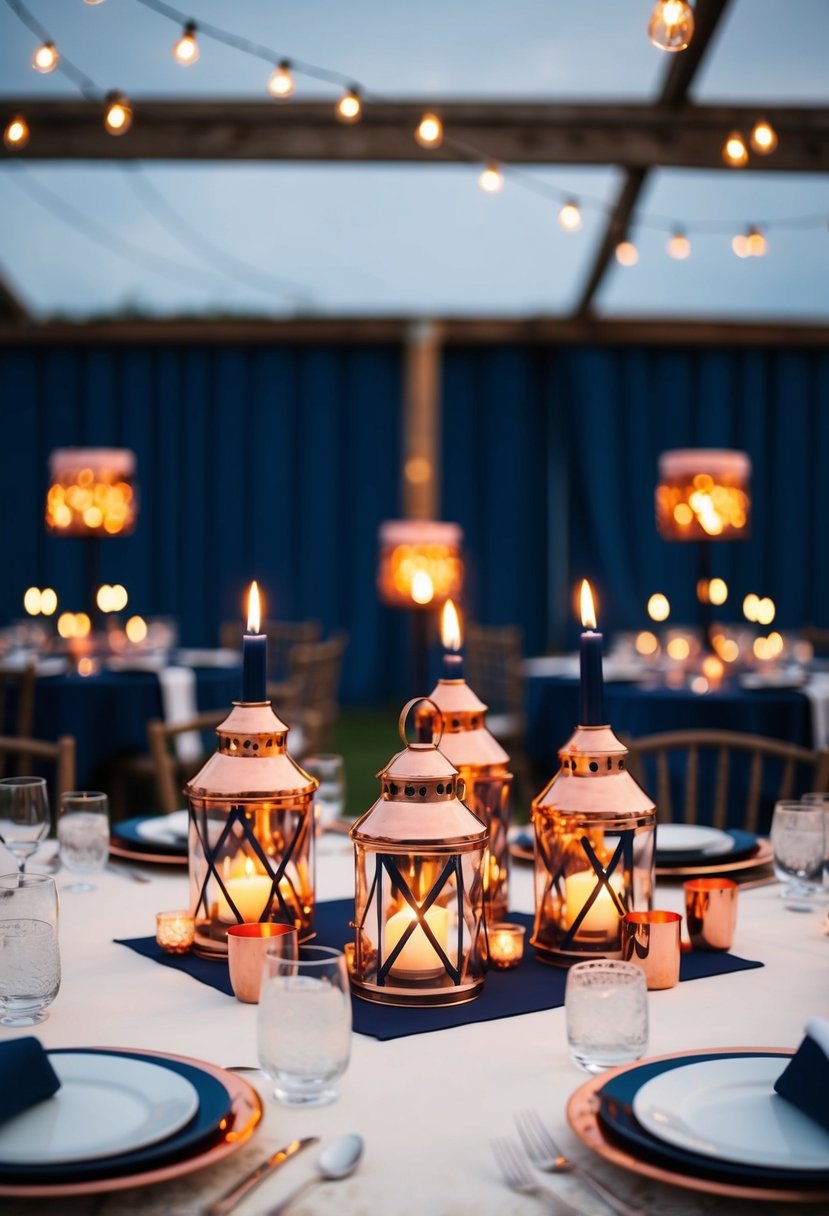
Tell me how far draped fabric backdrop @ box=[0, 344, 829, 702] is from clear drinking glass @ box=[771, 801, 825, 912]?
302 inches

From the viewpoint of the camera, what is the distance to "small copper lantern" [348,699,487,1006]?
1.21 meters

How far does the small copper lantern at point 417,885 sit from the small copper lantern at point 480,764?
0.23 meters

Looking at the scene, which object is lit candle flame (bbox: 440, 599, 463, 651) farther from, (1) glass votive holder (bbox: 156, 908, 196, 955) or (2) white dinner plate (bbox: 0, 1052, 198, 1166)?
(2) white dinner plate (bbox: 0, 1052, 198, 1166)

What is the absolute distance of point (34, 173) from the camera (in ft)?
26.7

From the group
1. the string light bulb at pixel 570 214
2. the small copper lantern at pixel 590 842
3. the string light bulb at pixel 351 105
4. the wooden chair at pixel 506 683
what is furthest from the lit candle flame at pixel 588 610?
the string light bulb at pixel 570 214

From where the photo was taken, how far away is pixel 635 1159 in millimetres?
896

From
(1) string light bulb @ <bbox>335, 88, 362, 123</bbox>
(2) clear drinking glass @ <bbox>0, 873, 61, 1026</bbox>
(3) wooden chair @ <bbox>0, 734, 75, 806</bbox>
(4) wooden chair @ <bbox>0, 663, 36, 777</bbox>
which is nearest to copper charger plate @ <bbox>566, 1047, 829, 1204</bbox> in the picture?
(2) clear drinking glass @ <bbox>0, 873, 61, 1026</bbox>

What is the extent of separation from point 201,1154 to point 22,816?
0.93 metres

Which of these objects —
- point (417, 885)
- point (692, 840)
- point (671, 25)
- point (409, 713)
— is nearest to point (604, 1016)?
point (417, 885)

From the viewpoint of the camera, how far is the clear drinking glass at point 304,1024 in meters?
0.97

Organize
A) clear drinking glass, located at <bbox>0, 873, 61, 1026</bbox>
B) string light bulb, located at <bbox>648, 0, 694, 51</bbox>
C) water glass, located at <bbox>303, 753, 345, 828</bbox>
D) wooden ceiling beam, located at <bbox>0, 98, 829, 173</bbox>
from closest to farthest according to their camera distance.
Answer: clear drinking glass, located at <bbox>0, 873, 61, 1026</bbox> → water glass, located at <bbox>303, 753, 345, 828</bbox> → string light bulb, located at <bbox>648, 0, 694, 51</bbox> → wooden ceiling beam, located at <bbox>0, 98, 829, 173</bbox>

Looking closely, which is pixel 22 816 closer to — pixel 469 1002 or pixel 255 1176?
pixel 469 1002

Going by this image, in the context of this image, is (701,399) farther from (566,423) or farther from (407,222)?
(407,222)

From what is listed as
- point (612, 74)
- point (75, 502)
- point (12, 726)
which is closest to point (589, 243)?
point (612, 74)
